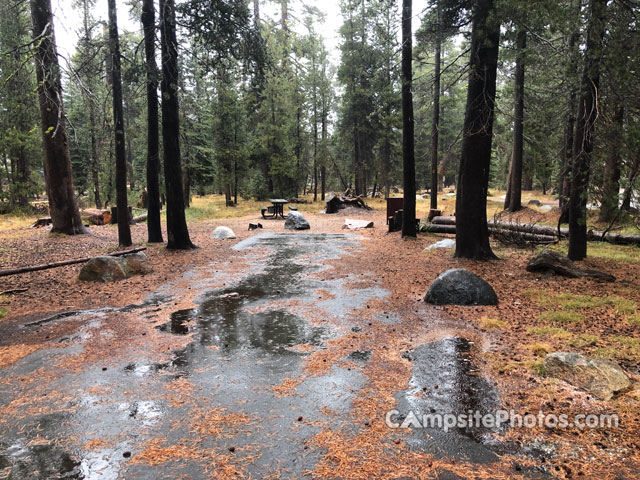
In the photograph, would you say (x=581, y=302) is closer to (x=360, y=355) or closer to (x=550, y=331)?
(x=550, y=331)

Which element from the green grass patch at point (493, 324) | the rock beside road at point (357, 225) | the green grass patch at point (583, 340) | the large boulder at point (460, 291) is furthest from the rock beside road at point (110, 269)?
the rock beside road at point (357, 225)

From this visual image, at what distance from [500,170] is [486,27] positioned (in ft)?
107

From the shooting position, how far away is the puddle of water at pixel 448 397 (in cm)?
292

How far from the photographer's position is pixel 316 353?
4.73m

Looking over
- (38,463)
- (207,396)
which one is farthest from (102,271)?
(38,463)

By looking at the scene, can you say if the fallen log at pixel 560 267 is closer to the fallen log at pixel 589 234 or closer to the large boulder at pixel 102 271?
the fallen log at pixel 589 234

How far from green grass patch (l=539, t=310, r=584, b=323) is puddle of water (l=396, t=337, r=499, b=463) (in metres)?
1.60

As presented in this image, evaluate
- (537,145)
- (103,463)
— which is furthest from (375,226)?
(103,463)

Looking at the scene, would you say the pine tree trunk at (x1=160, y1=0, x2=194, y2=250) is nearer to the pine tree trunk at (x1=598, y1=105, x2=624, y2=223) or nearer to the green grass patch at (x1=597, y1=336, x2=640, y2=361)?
the pine tree trunk at (x1=598, y1=105, x2=624, y2=223)

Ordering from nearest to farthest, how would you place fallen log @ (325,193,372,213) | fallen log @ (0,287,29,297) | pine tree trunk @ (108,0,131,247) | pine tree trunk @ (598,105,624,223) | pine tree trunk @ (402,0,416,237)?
pine tree trunk @ (598,105,624,223), fallen log @ (0,287,29,297), pine tree trunk @ (108,0,131,247), pine tree trunk @ (402,0,416,237), fallen log @ (325,193,372,213)

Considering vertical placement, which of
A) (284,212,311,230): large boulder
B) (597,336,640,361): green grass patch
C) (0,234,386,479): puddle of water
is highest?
(284,212,311,230): large boulder

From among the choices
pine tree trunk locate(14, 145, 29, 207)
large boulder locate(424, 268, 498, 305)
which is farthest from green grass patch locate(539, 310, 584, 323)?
pine tree trunk locate(14, 145, 29, 207)

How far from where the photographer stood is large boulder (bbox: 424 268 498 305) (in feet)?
21.6

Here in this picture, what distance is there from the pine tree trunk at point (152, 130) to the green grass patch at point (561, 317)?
439 inches
